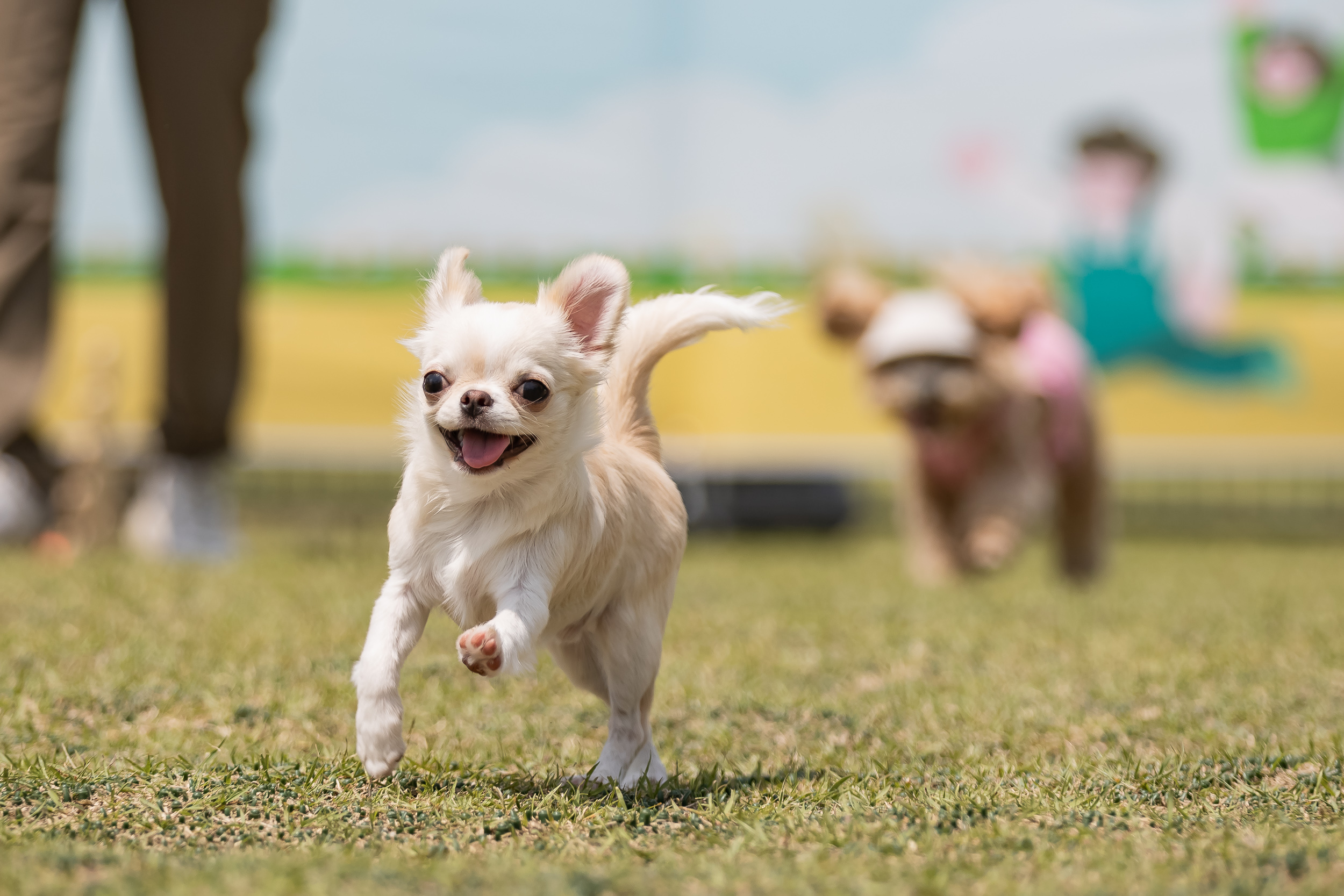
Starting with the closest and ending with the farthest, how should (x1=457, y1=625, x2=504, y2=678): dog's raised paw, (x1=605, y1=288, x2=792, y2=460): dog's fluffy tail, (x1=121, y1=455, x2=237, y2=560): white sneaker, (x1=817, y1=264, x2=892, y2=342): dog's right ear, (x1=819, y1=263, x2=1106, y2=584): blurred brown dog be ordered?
1. (x1=457, y1=625, x2=504, y2=678): dog's raised paw
2. (x1=605, y1=288, x2=792, y2=460): dog's fluffy tail
3. (x1=121, y1=455, x2=237, y2=560): white sneaker
4. (x1=819, y1=263, x2=1106, y2=584): blurred brown dog
5. (x1=817, y1=264, x2=892, y2=342): dog's right ear

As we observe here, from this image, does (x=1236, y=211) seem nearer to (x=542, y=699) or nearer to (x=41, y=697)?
(x=542, y=699)

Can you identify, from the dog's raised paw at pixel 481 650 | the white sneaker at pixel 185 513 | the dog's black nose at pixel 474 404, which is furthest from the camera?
the white sneaker at pixel 185 513

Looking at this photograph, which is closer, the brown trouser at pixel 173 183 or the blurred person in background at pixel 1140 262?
the brown trouser at pixel 173 183

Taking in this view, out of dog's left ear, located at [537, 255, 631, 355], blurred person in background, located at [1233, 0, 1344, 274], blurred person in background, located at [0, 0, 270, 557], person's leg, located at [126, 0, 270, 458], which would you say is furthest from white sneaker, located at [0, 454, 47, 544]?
blurred person in background, located at [1233, 0, 1344, 274]

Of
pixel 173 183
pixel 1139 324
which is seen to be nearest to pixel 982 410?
pixel 173 183

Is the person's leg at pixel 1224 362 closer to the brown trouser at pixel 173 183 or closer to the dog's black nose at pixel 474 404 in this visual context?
the brown trouser at pixel 173 183

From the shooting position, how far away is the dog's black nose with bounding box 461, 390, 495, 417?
2.02 metres

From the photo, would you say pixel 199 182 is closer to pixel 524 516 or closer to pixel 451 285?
pixel 451 285

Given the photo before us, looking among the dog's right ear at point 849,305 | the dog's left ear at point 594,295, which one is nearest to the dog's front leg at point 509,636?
the dog's left ear at point 594,295

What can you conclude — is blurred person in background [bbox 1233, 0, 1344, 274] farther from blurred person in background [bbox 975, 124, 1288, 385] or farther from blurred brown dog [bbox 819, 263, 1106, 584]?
blurred brown dog [bbox 819, 263, 1106, 584]

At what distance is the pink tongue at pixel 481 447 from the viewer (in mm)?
2057

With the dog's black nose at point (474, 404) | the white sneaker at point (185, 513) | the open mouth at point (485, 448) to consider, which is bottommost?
the white sneaker at point (185, 513)

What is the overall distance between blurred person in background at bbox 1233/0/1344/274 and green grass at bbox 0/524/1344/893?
4.44 metres

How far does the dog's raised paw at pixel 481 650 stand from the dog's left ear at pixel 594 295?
0.53 metres
